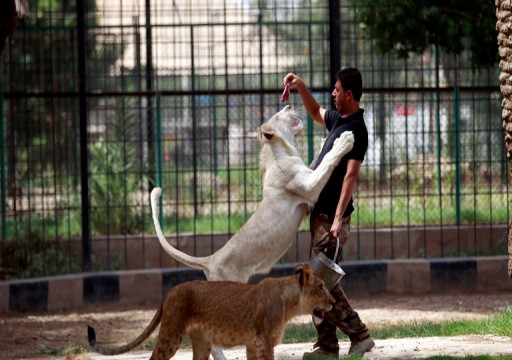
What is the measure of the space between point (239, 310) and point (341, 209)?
115 cm

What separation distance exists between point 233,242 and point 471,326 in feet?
6.97

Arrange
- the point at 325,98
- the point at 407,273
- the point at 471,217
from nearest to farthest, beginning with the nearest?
the point at 407,273, the point at 471,217, the point at 325,98

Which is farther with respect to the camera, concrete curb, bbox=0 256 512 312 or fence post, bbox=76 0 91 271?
fence post, bbox=76 0 91 271

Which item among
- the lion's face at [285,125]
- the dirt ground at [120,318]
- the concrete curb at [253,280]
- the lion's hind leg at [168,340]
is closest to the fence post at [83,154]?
the concrete curb at [253,280]

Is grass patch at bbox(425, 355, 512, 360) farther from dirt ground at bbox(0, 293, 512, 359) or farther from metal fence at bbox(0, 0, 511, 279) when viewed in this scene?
metal fence at bbox(0, 0, 511, 279)

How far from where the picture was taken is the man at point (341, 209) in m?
7.57

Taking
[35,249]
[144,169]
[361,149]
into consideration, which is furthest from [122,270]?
[361,149]

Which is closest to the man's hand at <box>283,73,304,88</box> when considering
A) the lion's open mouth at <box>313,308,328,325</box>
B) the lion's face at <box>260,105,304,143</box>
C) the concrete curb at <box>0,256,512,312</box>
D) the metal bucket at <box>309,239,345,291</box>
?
the lion's face at <box>260,105,304,143</box>

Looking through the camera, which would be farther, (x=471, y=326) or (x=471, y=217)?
(x=471, y=217)

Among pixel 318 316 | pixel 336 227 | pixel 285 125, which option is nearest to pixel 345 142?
pixel 336 227

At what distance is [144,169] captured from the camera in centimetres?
1486

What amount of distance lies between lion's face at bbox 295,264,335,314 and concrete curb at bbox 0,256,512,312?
4.93 meters

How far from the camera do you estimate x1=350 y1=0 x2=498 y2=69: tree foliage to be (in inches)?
506

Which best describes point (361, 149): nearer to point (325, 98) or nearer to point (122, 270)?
point (122, 270)
